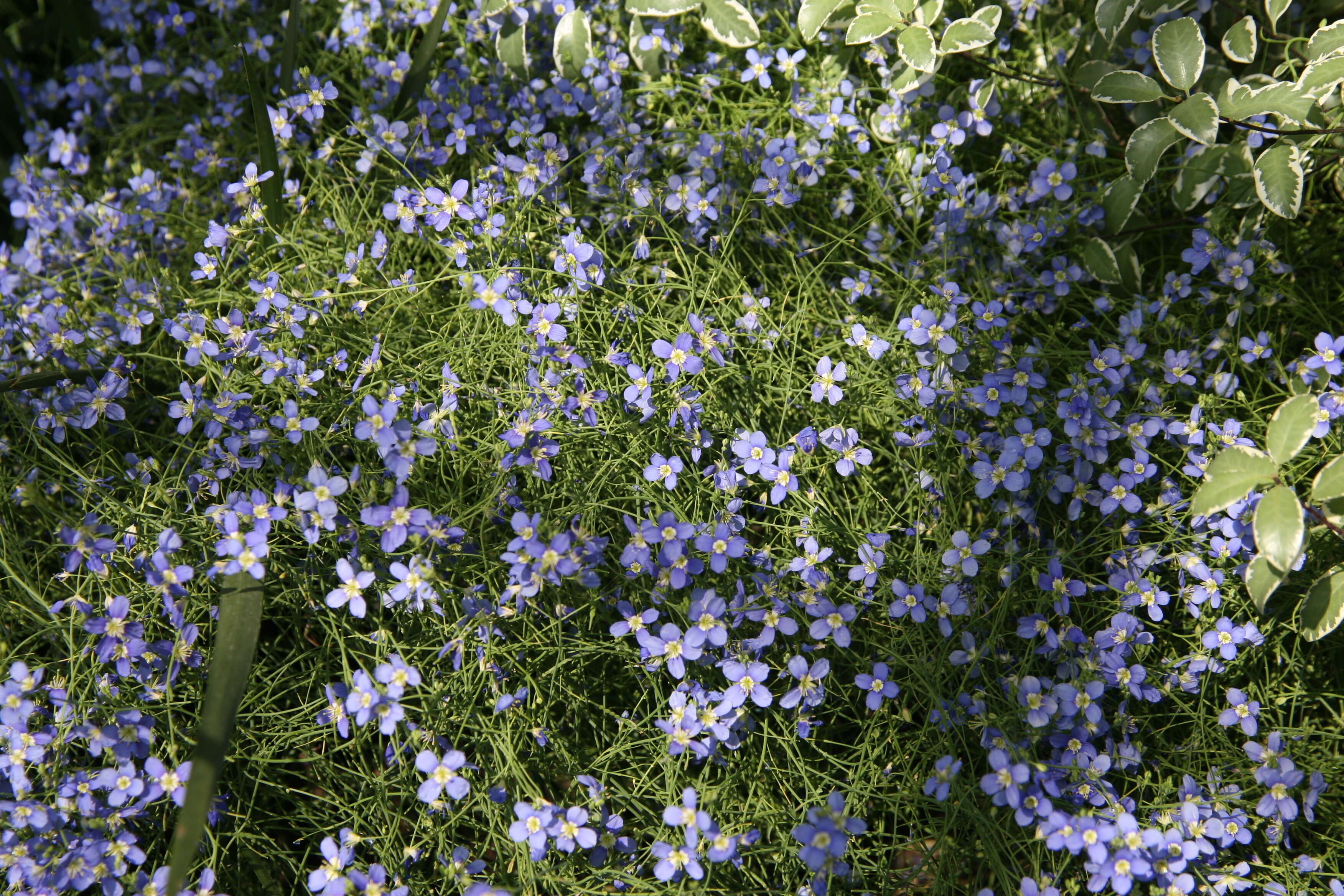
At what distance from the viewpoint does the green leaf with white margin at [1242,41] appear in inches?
75.2

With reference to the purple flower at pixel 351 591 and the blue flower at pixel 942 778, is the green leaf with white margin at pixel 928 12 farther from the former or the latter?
the purple flower at pixel 351 591

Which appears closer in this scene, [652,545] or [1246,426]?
[652,545]

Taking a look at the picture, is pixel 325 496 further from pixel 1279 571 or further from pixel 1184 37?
pixel 1184 37

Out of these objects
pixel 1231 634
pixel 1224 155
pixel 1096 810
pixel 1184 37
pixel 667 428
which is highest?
pixel 1184 37

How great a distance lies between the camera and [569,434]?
175 centimetres

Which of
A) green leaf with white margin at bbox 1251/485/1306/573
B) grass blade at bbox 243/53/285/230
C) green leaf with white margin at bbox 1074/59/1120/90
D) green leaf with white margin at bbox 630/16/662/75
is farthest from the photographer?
green leaf with white margin at bbox 630/16/662/75

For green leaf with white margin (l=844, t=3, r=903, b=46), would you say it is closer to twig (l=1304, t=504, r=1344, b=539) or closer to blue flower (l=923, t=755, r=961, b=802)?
twig (l=1304, t=504, r=1344, b=539)

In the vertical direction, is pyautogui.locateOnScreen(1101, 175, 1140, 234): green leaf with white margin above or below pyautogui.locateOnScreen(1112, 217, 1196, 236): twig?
above

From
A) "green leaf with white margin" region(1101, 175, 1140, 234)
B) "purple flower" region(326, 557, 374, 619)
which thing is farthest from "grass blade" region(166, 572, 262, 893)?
"green leaf with white margin" region(1101, 175, 1140, 234)

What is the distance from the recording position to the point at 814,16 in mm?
2021

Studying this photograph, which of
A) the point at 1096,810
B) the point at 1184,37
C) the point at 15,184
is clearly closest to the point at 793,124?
the point at 1184,37

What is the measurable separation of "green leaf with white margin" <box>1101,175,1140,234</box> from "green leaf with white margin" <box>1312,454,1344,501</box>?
28.3 inches

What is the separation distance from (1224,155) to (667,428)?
139 centimetres

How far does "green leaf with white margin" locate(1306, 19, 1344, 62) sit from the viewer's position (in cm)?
179
